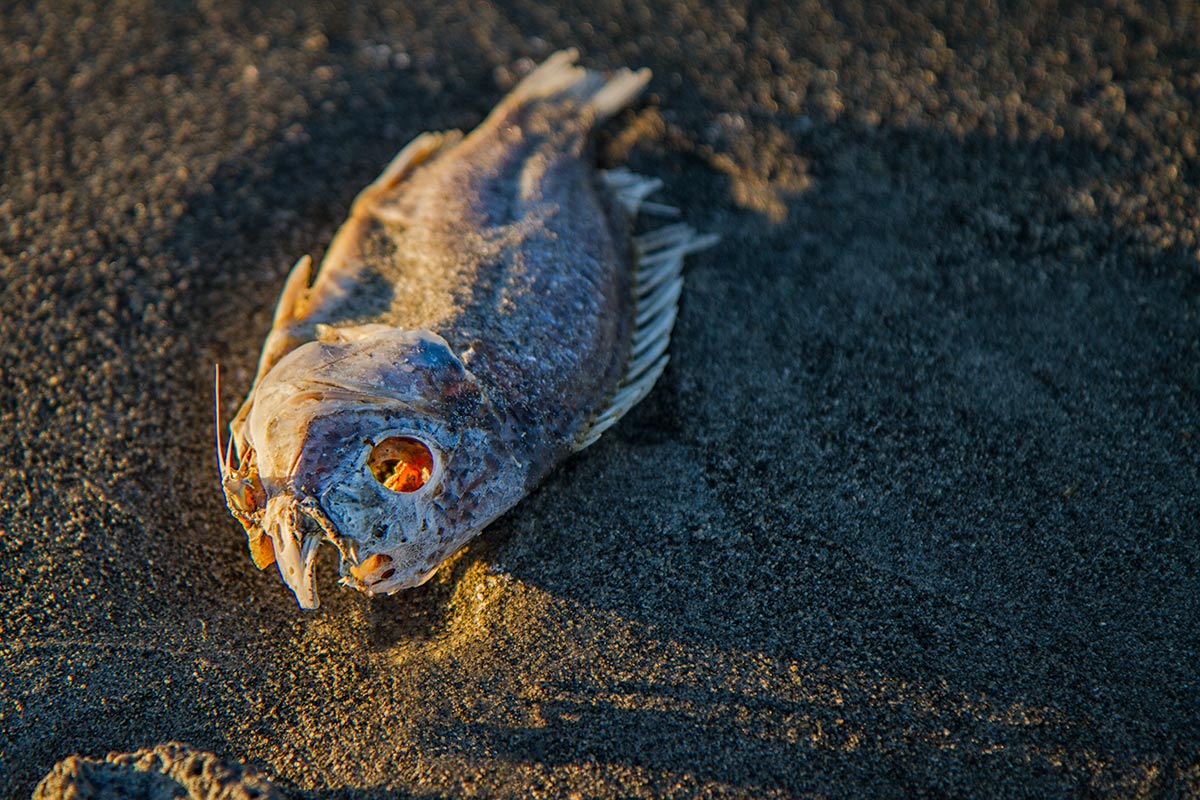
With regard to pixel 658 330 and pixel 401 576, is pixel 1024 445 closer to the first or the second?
pixel 658 330

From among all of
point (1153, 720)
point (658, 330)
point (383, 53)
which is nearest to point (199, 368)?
point (658, 330)

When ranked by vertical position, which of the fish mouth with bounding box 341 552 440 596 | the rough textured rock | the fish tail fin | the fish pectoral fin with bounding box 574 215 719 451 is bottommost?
the rough textured rock

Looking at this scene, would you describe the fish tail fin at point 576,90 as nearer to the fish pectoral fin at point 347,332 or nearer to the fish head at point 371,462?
the fish pectoral fin at point 347,332

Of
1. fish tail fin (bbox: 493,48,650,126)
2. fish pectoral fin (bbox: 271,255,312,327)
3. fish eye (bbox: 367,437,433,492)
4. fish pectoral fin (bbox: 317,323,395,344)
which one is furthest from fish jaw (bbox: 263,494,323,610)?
fish tail fin (bbox: 493,48,650,126)

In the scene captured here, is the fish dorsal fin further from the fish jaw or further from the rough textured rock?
the rough textured rock

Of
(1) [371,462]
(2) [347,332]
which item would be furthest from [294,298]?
(1) [371,462]

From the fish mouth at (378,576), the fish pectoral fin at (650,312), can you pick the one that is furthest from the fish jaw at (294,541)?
the fish pectoral fin at (650,312)
